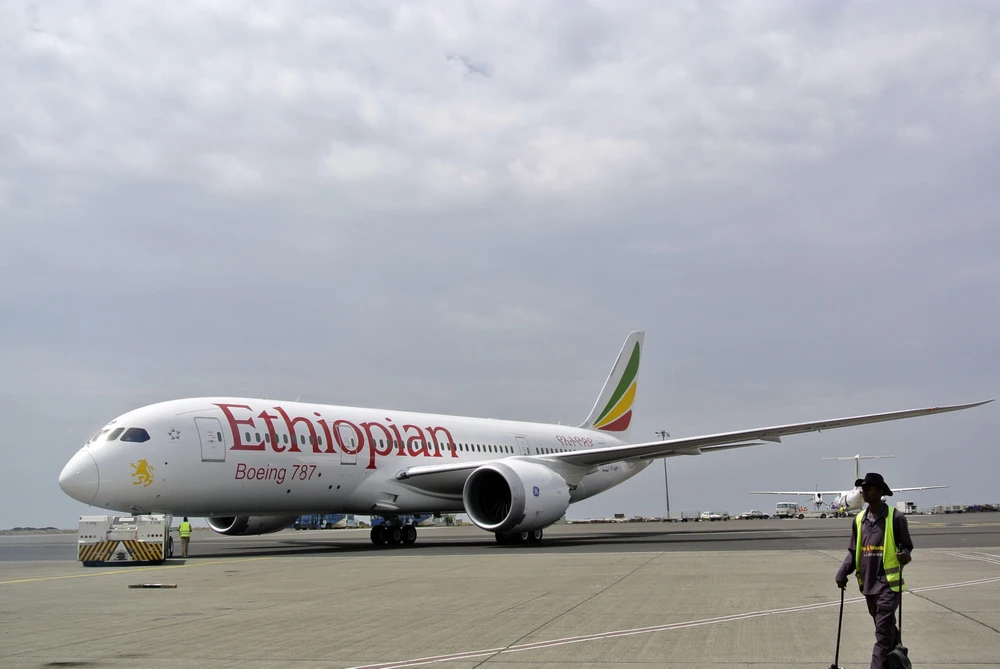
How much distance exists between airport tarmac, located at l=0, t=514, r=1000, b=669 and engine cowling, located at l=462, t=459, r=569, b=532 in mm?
6795

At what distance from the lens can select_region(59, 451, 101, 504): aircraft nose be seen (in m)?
19.4

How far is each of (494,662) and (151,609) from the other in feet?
18.0

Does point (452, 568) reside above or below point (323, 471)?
below

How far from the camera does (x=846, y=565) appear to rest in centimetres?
616

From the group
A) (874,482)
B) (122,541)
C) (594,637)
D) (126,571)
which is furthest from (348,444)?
(874,482)

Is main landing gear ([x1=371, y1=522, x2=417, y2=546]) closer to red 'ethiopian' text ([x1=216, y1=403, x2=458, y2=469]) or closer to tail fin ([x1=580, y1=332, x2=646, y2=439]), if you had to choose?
red 'ethiopian' text ([x1=216, y1=403, x2=458, y2=469])

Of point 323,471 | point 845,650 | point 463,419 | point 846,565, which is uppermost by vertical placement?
point 463,419

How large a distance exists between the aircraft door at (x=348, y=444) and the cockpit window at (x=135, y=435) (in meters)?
5.33

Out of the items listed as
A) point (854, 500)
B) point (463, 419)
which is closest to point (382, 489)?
point (463, 419)

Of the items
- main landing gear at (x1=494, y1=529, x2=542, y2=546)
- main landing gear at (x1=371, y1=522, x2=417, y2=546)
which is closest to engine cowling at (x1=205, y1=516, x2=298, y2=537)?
main landing gear at (x1=371, y1=522, x2=417, y2=546)

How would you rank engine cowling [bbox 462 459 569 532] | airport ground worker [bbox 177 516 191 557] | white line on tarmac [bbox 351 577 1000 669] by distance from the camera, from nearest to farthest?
white line on tarmac [bbox 351 577 1000 669] < airport ground worker [bbox 177 516 191 557] < engine cowling [bbox 462 459 569 532]

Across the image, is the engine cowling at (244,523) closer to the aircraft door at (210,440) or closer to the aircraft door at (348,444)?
the aircraft door at (348,444)

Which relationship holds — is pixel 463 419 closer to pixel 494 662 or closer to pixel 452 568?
pixel 452 568

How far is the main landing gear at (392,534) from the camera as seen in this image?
88.9ft
